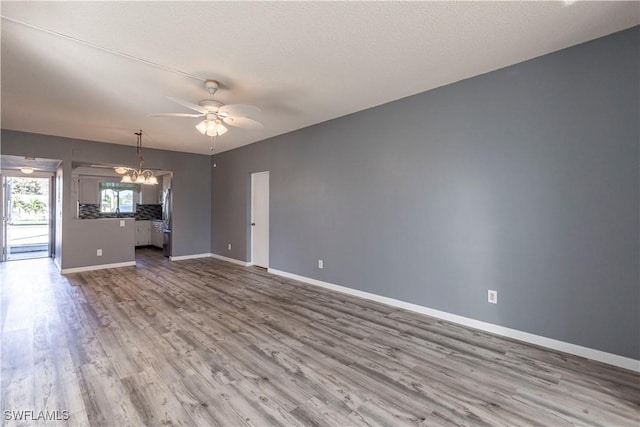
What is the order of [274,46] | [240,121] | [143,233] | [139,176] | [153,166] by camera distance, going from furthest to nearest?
[143,233] < [153,166] < [139,176] < [240,121] < [274,46]

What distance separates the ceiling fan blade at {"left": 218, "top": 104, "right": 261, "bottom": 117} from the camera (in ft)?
9.37

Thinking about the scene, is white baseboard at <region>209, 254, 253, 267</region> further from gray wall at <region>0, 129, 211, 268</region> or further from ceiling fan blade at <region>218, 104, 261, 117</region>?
ceiling fan blade at <region>218, 104, 261, 117</region>

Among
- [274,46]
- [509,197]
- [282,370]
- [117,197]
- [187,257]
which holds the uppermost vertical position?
[274,46]

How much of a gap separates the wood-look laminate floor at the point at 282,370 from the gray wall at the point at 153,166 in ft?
7.54

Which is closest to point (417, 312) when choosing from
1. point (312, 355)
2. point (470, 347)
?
point (470, 347)

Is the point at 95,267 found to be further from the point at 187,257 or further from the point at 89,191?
the point at 89,191

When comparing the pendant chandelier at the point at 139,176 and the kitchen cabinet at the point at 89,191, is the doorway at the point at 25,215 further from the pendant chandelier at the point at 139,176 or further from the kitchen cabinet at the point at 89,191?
the pendant chandelier at the point at 139,176

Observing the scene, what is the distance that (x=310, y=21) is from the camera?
220cm

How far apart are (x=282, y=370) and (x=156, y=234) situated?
8161 mm

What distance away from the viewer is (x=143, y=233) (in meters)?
9.19

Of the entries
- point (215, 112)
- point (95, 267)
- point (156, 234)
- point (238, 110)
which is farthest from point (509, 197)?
point (156, 234)

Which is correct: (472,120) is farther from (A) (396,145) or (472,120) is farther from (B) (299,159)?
(B) (299,159)

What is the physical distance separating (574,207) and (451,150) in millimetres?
1244

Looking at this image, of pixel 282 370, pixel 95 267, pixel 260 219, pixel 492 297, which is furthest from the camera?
pixel 260 219
